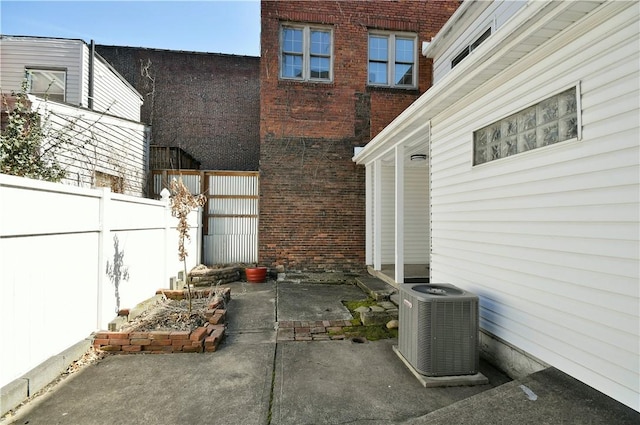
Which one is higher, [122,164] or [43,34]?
[43,34]

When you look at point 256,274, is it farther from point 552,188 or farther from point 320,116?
point 552,188

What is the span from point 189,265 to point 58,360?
15.1 feet

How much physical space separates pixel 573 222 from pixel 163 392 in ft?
12.8

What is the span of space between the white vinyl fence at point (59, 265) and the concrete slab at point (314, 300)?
2452mm

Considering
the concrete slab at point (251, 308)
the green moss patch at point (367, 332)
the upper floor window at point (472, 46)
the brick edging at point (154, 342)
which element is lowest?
the concrete slab at point (251, 308)

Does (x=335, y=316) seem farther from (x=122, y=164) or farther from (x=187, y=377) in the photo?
(x=122, y=164)

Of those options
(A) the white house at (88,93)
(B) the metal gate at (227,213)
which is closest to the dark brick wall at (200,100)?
(A) the white house at (88,93)

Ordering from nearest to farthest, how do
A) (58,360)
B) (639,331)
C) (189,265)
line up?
(639,331), (58,360), (189,265)

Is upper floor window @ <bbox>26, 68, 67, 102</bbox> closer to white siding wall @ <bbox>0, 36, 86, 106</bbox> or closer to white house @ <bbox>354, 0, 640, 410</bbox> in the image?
white siding wall @ <bbox>0, 36, 86, 106</bbox>

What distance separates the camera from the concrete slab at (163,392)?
8.18 ft

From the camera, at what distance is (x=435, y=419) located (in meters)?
2.31

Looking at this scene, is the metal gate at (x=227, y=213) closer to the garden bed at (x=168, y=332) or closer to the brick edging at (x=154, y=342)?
the garden bed at (x=168, y=332)

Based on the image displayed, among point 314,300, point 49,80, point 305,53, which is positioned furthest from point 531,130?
point 49,80

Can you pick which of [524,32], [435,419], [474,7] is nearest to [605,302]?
[435,419]
